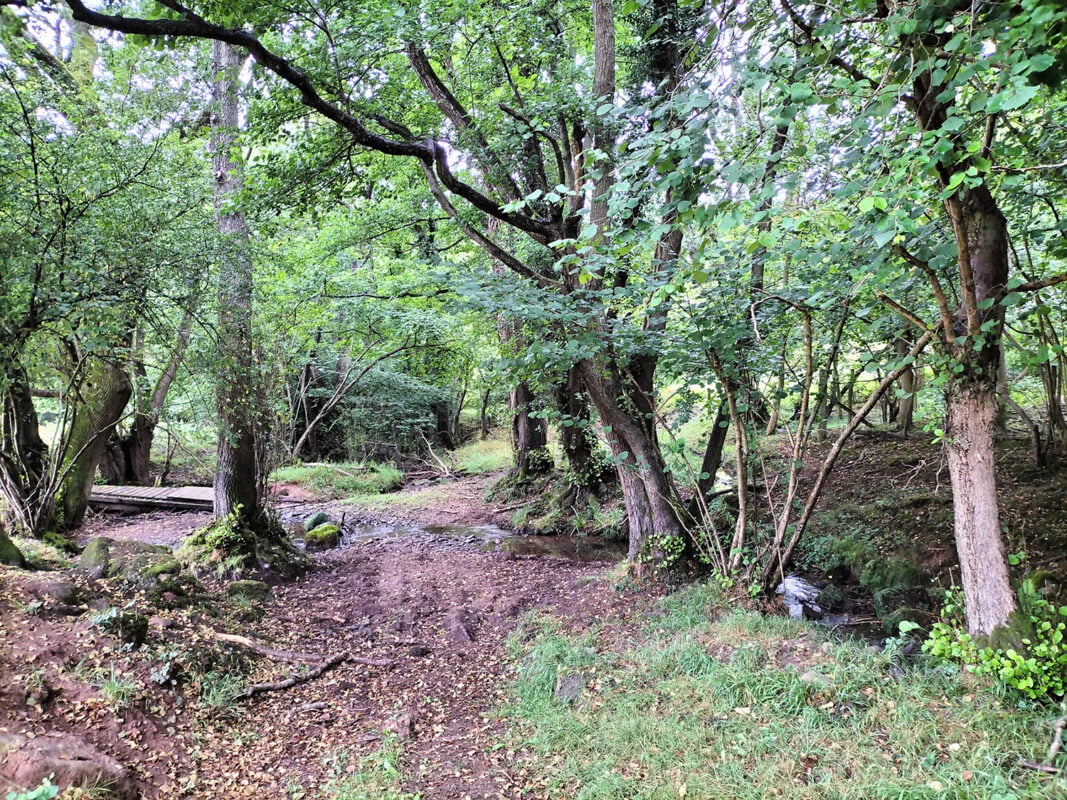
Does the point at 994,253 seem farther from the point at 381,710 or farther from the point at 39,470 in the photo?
the point at 39,470

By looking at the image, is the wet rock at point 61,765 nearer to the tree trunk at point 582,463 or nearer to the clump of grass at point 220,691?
the clump of grass at point 220,691

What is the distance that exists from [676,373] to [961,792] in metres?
3.20

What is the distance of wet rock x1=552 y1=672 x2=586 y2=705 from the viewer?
3898 millimetres

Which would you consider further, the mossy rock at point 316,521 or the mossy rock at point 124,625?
the mossy rock at point 316,521

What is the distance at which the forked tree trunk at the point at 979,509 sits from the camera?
3172 millimetres

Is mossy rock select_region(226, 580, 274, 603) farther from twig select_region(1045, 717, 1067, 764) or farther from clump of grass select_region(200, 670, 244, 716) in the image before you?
twig select_region(1045, 717, 1067, 764)

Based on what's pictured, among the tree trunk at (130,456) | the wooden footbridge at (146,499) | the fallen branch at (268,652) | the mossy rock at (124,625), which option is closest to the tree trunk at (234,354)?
the fallen branch at (268,652)

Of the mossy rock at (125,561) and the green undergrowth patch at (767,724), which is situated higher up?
the mossy rock at (125,561)

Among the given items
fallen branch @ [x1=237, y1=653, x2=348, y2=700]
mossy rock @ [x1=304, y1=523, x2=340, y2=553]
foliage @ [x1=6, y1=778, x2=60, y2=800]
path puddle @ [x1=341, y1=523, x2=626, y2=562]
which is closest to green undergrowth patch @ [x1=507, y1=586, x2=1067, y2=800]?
fallen branch @ [x1=237, y1=653, x2=348, y2=700]

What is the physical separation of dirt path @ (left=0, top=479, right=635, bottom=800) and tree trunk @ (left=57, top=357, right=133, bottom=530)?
399 centimetres

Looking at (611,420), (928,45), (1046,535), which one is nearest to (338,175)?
(611,420)

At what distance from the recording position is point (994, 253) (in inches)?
127

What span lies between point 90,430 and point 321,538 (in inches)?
139

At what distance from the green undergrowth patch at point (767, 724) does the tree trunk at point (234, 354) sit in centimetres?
435
